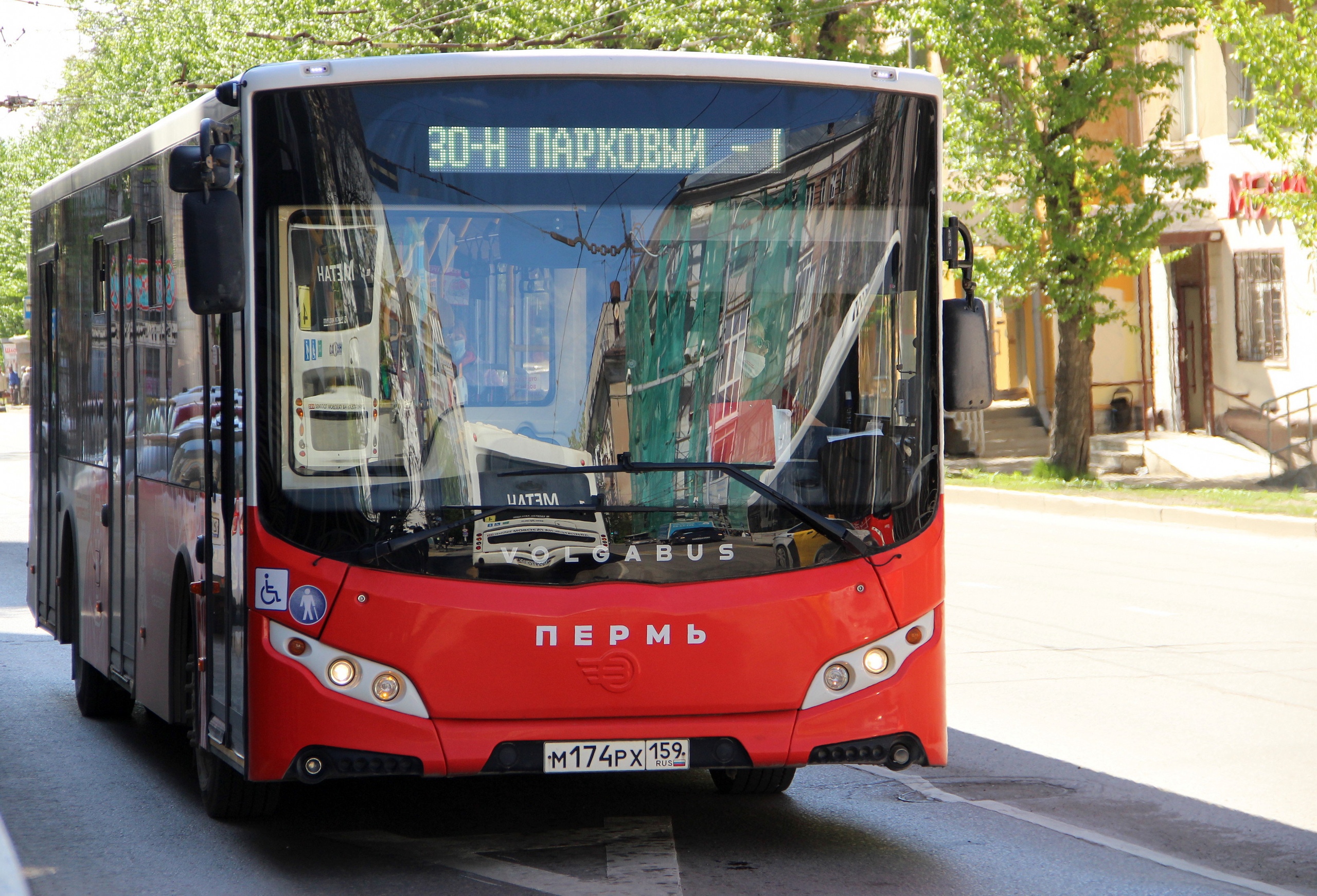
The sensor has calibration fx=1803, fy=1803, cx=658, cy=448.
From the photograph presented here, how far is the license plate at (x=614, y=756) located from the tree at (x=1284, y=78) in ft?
53.9

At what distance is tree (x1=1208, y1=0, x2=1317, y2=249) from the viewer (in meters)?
20.1

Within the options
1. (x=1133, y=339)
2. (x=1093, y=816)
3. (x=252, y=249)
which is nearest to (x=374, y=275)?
(x=252, y=249)

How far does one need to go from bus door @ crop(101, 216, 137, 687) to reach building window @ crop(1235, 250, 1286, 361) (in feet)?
78.9

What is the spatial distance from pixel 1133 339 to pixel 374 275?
31.1 metres

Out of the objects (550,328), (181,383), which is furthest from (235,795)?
(550,328)

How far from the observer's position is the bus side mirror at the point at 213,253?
5.63m

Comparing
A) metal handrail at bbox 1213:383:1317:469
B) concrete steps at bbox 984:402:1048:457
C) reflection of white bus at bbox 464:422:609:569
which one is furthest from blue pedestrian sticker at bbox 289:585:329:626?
concrete steps at bbox 984:402:1048:457

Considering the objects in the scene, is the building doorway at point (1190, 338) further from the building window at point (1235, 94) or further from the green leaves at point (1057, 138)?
the green leaves at point (1057, 138)

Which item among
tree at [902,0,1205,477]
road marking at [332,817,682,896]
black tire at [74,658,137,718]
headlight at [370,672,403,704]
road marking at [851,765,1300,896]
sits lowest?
road marking at [851,765,1300,896]

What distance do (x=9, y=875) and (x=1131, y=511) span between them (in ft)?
58.0

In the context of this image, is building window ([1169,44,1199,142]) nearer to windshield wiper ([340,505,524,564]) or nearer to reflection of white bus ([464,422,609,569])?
reflection of white bus ([464,422,609,569])

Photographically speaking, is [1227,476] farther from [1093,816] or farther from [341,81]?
[341,81]

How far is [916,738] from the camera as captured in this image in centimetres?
611

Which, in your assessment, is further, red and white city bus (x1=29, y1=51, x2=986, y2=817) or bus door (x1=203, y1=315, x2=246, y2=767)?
bus door (x1=203, y1=315, x2=246, y2=767)
